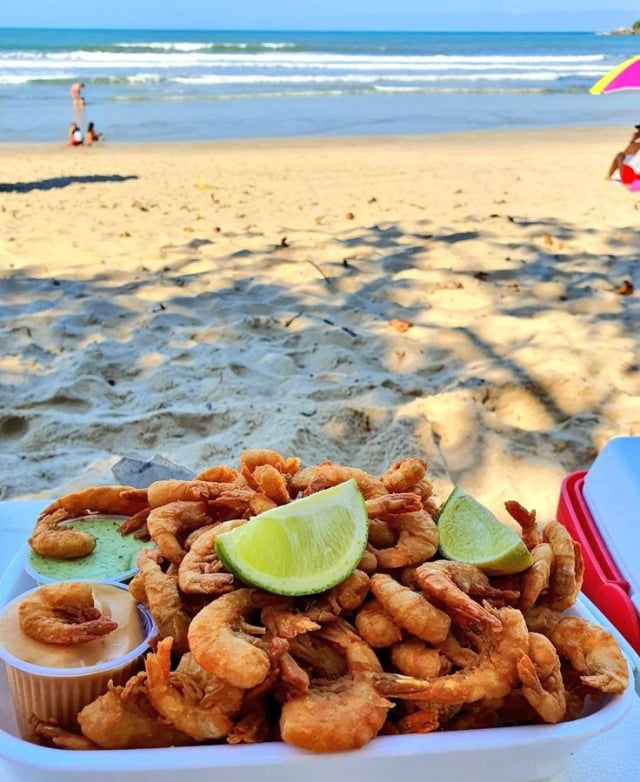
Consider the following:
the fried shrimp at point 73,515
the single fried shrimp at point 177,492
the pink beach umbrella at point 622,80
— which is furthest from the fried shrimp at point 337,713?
the pink beach umbrella at point 622,80

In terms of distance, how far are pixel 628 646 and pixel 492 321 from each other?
340cm

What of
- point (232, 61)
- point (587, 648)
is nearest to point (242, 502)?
point (587, 648)

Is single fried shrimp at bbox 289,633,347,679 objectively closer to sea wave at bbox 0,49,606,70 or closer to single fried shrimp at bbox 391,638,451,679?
single fried shrimp at bbox 391,638,451,679

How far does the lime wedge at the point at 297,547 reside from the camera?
124cm

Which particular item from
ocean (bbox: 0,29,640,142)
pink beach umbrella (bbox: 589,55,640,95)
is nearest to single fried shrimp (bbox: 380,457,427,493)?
pink beach umbrella (bbox: 589,55,640,95)

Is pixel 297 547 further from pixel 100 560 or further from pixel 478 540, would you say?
pixel 100 560

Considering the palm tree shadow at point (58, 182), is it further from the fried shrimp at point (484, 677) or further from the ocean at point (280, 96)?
the fried shrimp at point (484, 677)

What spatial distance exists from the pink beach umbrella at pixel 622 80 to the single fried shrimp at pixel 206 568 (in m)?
3.93

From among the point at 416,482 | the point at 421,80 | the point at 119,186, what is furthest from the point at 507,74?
the point at 416,482

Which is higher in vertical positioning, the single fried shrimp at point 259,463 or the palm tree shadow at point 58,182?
the single fried shrimp at point 259,463

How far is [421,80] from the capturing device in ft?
78.9

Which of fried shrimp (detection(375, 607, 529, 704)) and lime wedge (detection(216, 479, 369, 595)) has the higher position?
lime wedge (detection(216, 479, 369, 595))

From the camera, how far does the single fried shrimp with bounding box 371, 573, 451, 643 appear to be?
1194mm

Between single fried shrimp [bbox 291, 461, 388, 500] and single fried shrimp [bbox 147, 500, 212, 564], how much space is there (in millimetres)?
193
